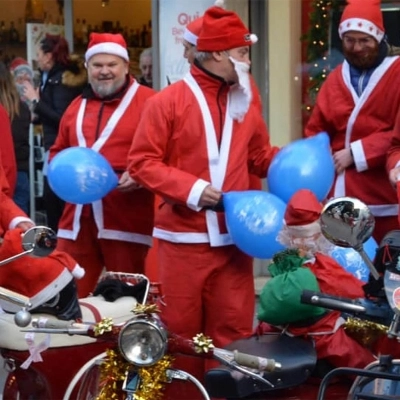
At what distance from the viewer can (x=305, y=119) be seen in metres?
9.23

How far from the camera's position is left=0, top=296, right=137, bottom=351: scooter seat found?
4516 mm

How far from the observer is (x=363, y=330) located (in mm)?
3887

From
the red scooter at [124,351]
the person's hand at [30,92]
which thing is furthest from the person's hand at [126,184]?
the person's hand at [30,92]

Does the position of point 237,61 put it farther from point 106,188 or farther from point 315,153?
point 106,188

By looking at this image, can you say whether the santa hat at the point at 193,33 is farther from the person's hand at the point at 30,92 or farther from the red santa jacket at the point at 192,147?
the person's hand at the point at 30,92

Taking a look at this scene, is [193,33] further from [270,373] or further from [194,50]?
[270,373]

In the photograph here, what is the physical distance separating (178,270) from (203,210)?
0.32 m

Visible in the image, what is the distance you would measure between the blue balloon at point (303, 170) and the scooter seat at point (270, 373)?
1.45 m

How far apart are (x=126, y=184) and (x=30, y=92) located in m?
4.25

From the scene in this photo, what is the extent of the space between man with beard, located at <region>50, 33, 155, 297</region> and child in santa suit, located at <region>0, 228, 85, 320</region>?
188cm

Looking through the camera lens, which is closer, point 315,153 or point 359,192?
point 315,153

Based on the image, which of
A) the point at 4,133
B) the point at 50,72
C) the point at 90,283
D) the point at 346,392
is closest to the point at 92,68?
the point at 4,133

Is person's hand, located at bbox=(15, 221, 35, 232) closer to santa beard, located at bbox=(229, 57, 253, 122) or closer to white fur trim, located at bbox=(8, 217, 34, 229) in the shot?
white fur trim, located at bbox=(8, 217, 34, 229)

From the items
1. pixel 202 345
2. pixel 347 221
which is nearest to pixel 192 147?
pixel 202 345
